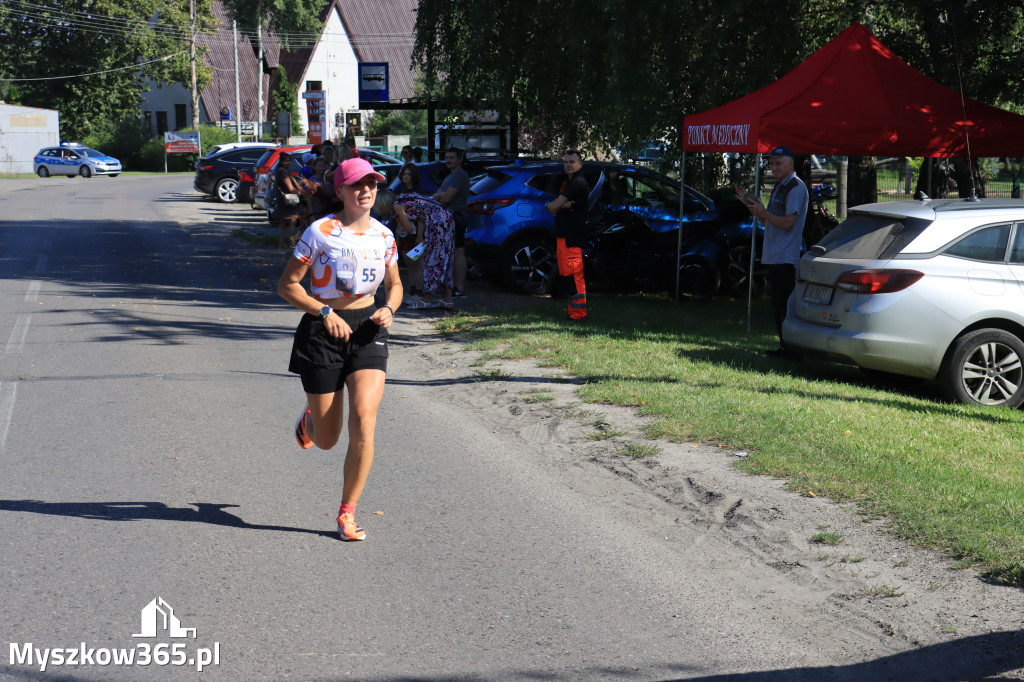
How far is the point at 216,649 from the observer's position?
162 inches

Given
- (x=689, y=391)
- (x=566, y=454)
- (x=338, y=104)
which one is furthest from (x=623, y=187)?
(x=338, y=104)

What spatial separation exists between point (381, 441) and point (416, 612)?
2951 millimetres

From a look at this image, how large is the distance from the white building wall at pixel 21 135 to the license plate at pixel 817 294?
63158mm

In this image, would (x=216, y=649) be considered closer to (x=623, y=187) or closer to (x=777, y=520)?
(x=777, y=520)

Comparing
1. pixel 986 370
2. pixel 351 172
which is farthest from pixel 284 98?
pixel 351 172

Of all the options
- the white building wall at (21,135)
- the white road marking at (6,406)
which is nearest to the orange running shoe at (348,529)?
the white road marking at (6,406)

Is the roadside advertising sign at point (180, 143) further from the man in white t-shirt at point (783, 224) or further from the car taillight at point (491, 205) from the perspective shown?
the man in white t-shirt at point (783, 224)

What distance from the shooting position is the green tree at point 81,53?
7169 cm

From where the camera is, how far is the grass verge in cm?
561

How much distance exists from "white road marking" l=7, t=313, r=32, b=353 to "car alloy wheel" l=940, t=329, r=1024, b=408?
28.0 ft

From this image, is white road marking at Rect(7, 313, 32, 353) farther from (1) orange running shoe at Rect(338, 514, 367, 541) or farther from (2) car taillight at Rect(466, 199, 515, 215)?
(1) orange running shoe at Rect(338, 514, 367, 541)

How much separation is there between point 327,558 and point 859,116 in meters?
8.20

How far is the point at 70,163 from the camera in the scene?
5722 centimetres

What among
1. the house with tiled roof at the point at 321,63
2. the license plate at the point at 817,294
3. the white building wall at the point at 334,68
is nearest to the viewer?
the license plate at the point at 817,294
